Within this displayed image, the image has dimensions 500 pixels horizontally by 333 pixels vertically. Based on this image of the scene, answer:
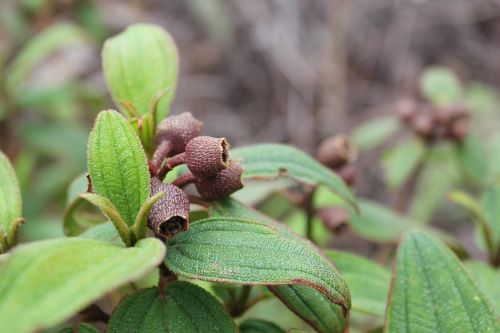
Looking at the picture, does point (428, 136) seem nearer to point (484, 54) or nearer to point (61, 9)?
point (61, 9)

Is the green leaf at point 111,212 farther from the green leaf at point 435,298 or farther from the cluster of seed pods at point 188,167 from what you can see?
the green leaf at point 435,298

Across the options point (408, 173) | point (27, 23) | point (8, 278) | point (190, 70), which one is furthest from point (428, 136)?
point (190, 70)

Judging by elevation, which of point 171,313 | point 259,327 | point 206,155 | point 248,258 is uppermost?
point 206,155

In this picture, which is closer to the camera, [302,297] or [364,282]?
[302,297]

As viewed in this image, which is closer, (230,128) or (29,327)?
(29,327)

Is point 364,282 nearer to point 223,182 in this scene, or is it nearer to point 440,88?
point 223,182

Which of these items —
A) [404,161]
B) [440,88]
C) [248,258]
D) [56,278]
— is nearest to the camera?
[56,278]

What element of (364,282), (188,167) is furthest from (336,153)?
(188,167)
